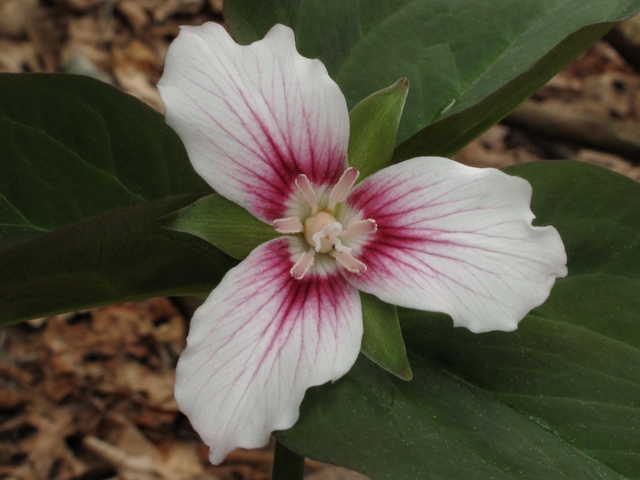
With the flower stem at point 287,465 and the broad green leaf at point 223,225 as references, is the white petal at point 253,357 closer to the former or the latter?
the broad green leaf at point 223,225

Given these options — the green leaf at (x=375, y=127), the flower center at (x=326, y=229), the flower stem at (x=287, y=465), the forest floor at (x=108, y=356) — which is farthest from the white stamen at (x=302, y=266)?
the forest floor at (x=108, y=356)

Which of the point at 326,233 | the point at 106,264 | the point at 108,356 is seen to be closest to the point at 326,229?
the point at 326,233

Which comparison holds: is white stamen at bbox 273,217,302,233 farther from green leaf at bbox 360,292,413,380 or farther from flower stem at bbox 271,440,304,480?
flower stem at bbox 271,440,304,480

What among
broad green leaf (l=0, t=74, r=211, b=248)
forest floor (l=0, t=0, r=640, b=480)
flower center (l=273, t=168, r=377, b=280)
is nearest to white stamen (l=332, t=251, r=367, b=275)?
flower center (l=273, t=168, r=377, b=280)

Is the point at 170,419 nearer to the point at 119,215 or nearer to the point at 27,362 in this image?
the point at 27,362

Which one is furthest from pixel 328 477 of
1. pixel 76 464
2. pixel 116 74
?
pixel 116 74

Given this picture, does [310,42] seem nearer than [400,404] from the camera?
No
